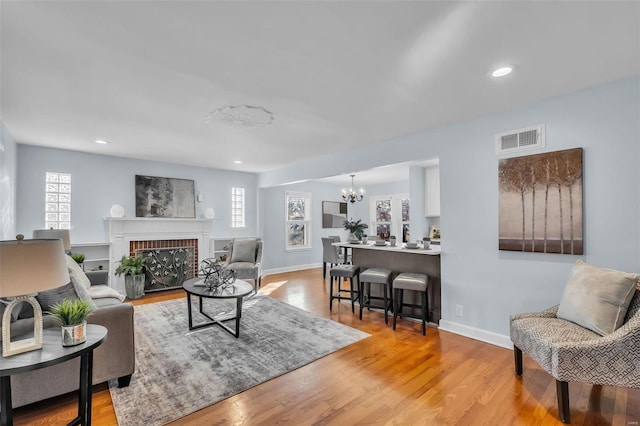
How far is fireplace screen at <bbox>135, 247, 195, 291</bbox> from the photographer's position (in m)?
5.57

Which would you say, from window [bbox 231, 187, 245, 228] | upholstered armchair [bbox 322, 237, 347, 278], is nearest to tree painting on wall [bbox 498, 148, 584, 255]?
upholstered armchair [bbox 322, 237, 347, 278]

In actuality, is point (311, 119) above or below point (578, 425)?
above

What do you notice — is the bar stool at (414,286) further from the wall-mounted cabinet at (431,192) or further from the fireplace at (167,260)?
the fireplace at (167,260)

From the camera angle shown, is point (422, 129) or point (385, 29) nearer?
point (385, 29)

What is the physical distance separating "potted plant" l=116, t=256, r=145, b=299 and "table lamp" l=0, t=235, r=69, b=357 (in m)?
3.78

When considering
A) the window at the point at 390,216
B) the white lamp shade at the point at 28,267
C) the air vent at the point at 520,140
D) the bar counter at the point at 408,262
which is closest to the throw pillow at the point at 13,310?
the white lamp shade at the point at 28,267

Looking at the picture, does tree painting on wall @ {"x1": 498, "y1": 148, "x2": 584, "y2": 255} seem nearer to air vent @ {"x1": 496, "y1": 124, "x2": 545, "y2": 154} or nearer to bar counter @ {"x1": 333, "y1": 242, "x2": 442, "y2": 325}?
air vent @ {"x1": 496, "y1": 124, "x2": 545, "y2": 154}

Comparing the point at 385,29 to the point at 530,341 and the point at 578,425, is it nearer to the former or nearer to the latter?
the point at 530,341

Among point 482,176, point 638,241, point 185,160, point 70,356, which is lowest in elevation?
point 70,356

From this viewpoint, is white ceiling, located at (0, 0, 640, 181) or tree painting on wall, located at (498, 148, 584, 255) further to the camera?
tree painting on wall, located at (498, 148, 584, 255)

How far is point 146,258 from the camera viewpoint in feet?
17.6

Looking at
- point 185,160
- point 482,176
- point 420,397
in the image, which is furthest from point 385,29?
point 185,160

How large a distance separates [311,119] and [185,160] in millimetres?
3383

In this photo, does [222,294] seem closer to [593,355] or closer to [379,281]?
[379,281]
